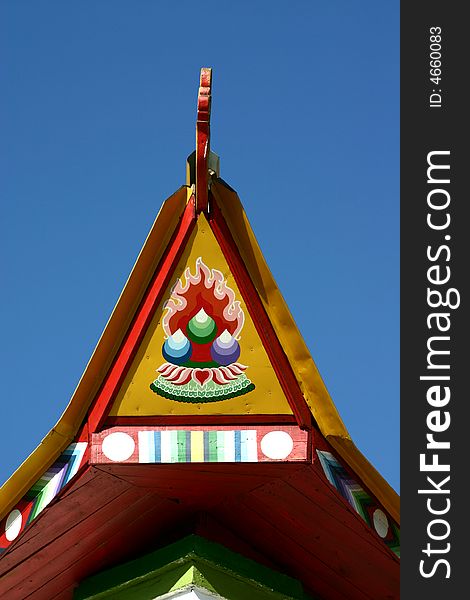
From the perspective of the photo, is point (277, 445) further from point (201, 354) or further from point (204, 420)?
→ point (201, 354)

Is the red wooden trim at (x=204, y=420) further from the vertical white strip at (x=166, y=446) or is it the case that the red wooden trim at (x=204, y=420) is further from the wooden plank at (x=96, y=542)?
the wooden plank at (x=96, y=542)

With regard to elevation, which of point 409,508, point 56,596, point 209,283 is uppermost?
point 209,283

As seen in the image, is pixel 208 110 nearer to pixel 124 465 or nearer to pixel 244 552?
pixel 124 465

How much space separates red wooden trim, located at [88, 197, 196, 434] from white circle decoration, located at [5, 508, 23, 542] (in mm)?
581

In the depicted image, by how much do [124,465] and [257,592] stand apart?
1025 millimetres

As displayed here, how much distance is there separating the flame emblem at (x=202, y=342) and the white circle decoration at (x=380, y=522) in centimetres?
97

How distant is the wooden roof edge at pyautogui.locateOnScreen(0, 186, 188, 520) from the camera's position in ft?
21.6

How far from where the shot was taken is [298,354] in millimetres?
6715

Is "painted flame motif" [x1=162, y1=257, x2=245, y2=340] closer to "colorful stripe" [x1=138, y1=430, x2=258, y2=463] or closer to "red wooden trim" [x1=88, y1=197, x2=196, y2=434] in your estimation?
"red wooden trim" [x1=88, y1=197, x2=196, y2=434]

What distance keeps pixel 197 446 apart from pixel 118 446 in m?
0.39

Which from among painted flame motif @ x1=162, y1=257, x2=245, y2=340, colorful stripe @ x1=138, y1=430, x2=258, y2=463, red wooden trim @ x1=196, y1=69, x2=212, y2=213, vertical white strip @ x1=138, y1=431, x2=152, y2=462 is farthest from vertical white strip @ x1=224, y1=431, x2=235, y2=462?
red wooden trim @ x1=196, y1=69, x2=212, y2=213

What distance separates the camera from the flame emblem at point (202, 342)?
661cm

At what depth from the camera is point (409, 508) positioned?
21.6 feet

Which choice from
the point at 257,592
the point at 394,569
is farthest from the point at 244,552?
the point at 394,569
